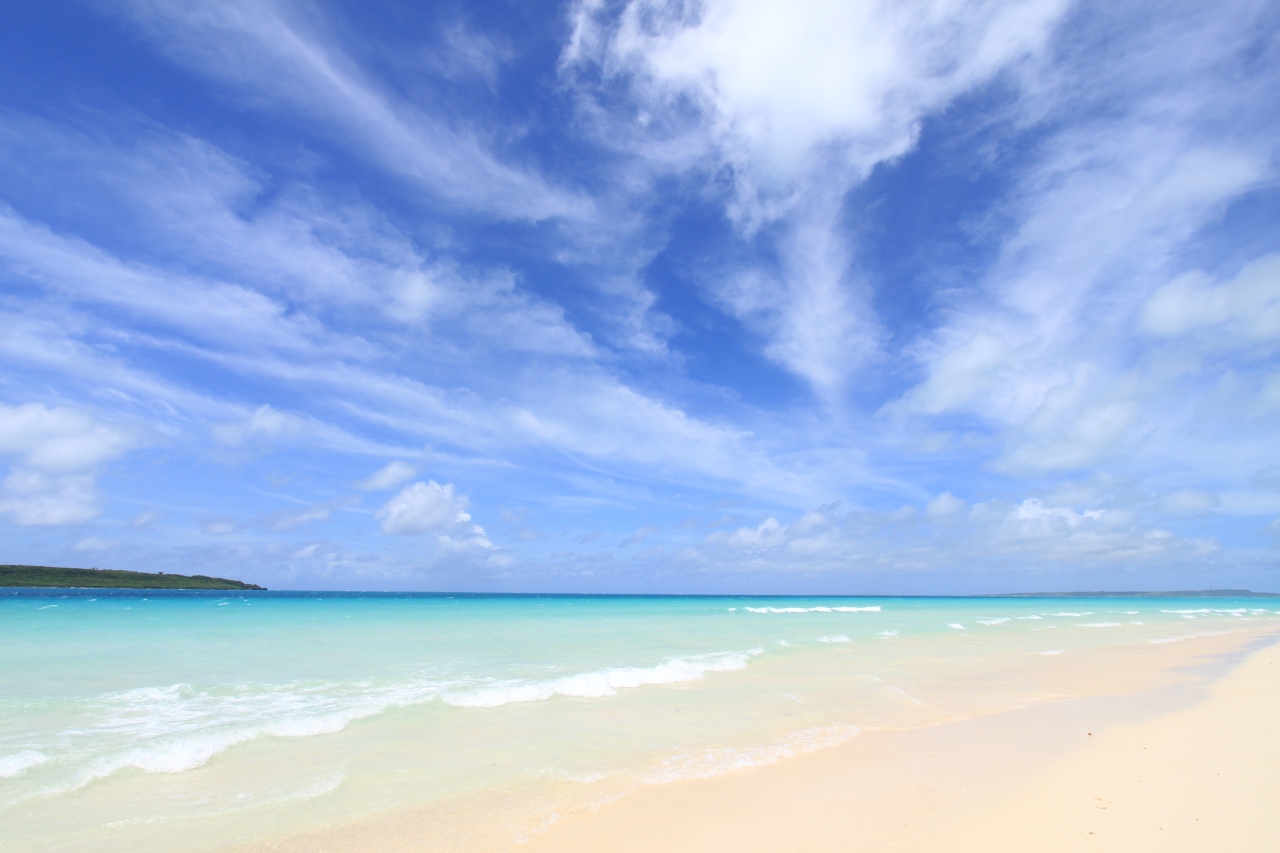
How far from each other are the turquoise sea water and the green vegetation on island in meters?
98.4

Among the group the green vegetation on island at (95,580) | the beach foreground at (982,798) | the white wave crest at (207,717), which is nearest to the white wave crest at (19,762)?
the white wave crest at (207,717)

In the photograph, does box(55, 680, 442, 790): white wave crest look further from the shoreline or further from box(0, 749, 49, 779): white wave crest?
the shoreline

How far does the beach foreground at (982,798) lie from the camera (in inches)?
208

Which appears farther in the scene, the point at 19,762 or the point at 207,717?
the point at 207,717

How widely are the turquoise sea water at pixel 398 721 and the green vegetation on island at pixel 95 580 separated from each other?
98.4 meters

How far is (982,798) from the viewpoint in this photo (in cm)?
628

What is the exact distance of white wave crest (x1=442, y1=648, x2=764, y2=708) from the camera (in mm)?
11047

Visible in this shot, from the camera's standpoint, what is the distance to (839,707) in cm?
1098

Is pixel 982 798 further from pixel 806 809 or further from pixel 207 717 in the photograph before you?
pixel 207 717

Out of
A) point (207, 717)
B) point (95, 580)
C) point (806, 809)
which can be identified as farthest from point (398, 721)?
point (95, 580)

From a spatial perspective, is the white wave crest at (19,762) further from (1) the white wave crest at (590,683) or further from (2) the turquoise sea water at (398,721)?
(1) the white wave crest at (590,683)

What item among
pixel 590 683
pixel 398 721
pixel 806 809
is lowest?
pixel 806 809

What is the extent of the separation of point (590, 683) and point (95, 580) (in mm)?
128822

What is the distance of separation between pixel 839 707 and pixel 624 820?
6.51m
